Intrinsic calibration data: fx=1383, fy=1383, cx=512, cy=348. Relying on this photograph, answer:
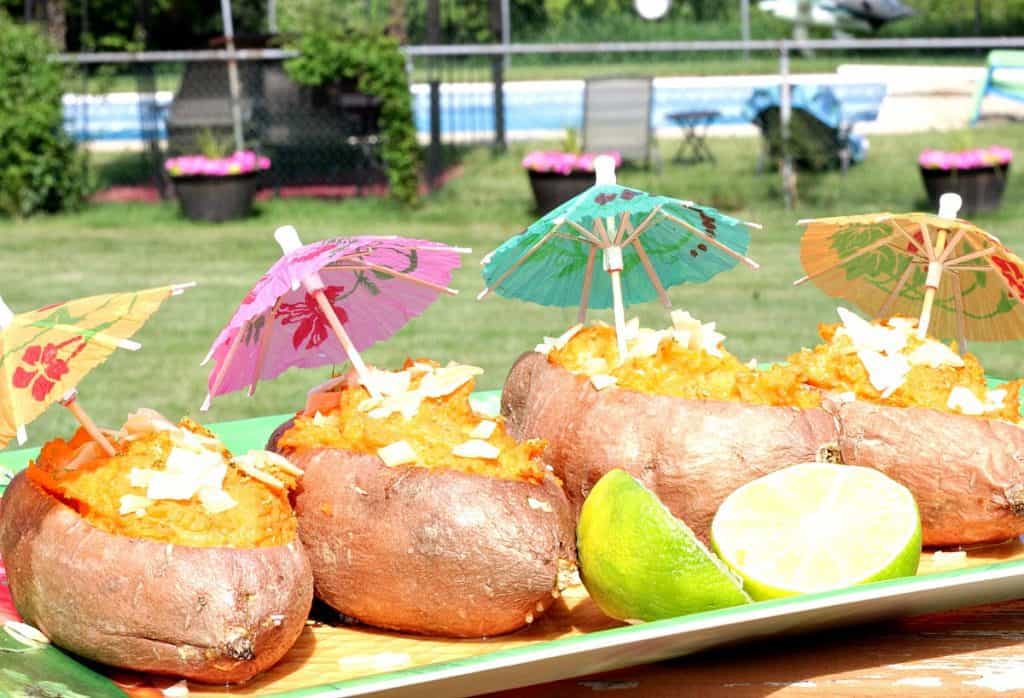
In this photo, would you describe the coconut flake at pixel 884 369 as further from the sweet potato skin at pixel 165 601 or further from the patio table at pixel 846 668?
the sweet potato skin at pixel 165 601

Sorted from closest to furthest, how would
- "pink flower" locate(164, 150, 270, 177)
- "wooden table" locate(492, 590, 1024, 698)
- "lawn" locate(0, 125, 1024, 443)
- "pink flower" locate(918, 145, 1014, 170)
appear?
"wooden table" locate(492, 590, 1024, 698) < "lawn" locate(0, 125, 1024, 443) < "pink flower" locate(918, 145, 1014, 170) < "pink flower" locate(164, 150, 270, 177)

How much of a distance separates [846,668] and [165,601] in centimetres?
100

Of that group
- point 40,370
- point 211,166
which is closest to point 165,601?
point 40,370

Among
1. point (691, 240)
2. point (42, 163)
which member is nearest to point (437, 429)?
point (691, 240)

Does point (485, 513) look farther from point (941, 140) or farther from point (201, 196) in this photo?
point (941, 140)

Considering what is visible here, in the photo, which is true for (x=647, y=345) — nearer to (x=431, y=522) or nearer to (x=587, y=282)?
(x=587, y=282)

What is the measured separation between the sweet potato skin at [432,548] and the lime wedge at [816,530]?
31 centimetres

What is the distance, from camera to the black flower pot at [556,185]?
40.5 feet

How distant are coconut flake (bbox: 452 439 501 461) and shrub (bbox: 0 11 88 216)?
11.7 meters

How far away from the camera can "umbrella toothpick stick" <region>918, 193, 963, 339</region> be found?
9.25ft

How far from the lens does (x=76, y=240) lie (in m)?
11.9

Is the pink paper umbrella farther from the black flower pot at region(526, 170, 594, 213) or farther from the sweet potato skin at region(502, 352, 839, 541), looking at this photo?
the black flower pot at region(526, 170, 594, 213)

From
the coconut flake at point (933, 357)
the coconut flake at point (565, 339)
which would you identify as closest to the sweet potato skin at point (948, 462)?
the coconut flake at point (933, 357)

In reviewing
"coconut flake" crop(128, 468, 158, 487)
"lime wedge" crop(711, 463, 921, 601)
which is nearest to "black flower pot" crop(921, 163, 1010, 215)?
"lime wedge" crop(711, 463, 921, 601)
